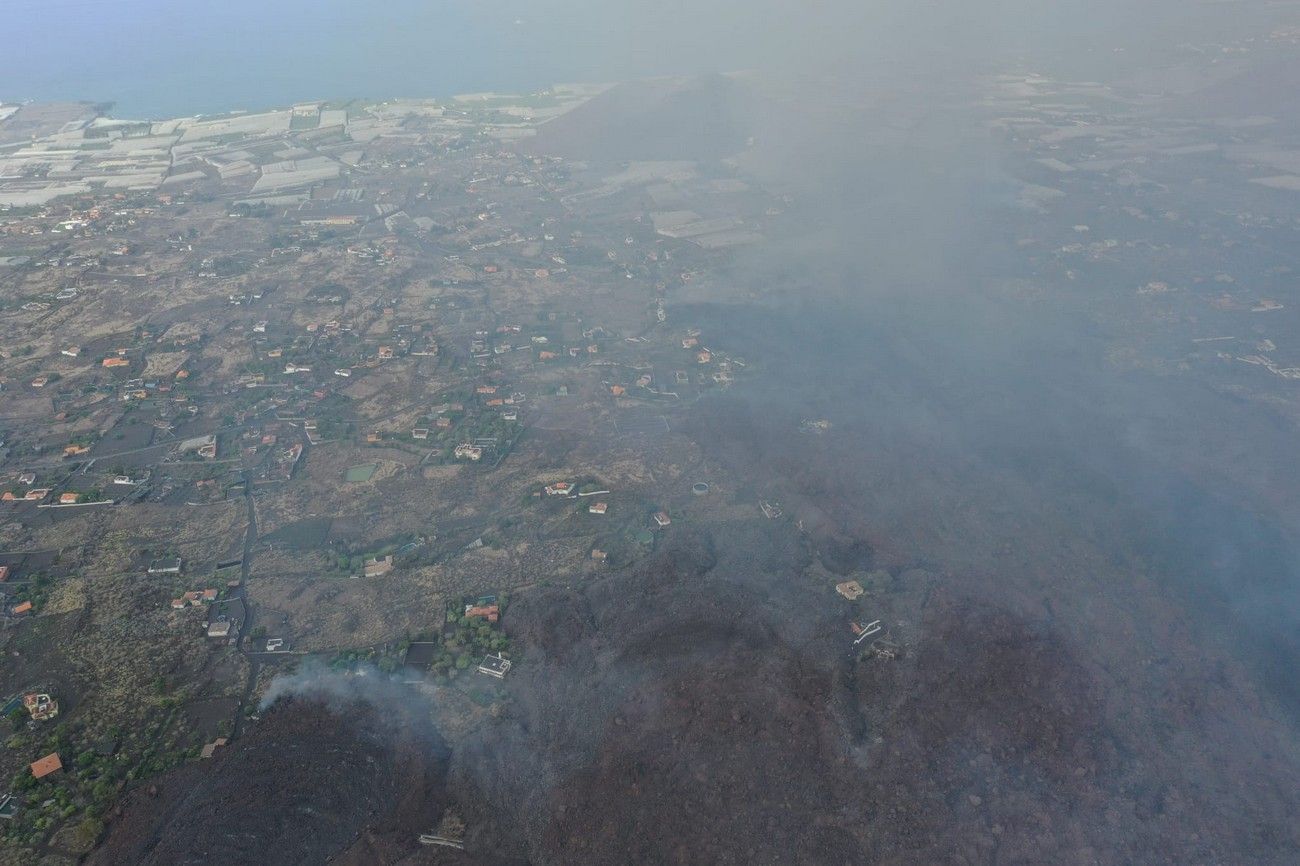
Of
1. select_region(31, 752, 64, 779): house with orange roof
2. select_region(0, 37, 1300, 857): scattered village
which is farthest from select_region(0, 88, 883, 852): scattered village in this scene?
select_region(0, 37, 1300, 857): scattered village

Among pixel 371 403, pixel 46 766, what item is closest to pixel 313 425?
pixel 371 403

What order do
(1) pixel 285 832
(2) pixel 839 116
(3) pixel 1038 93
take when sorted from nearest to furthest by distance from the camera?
(1) pixel 285 832, (2) pixel 839 116, (3) pixel 1038 93

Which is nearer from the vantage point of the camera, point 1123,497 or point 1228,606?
point 1228,606

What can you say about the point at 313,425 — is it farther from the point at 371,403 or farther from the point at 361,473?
the point at 361,473

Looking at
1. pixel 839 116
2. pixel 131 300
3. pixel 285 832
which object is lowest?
pixel 285 832

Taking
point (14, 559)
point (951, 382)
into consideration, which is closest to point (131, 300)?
point (14, 559)

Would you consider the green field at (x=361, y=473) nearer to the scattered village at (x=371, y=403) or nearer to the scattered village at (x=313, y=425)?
the scattered village at (x=371, y=403)

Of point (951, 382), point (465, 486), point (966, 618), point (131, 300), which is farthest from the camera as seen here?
point (131, 300)

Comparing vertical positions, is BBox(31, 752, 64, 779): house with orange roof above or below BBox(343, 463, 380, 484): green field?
below

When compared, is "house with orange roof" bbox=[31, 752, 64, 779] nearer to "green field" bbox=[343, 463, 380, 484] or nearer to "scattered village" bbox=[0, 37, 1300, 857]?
"scattered village" bbox=[0, 37, 1300, 857]

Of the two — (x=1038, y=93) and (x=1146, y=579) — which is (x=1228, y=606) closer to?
(x=1146, y=579)

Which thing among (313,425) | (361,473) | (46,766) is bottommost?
(46,766)
